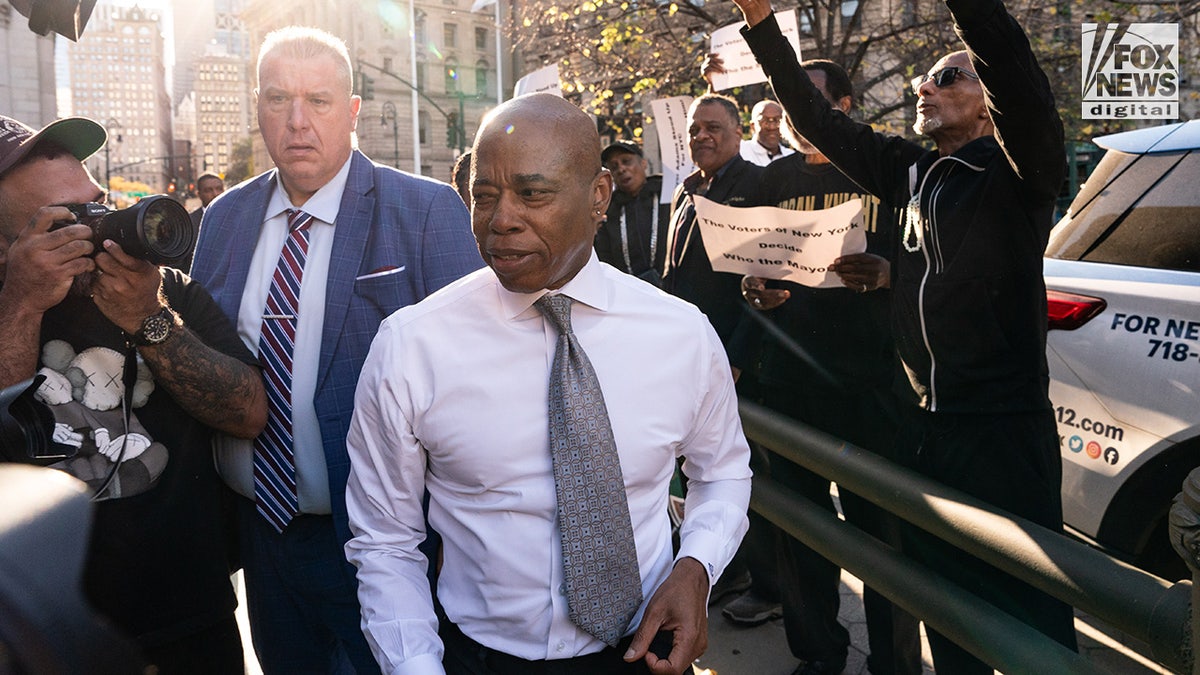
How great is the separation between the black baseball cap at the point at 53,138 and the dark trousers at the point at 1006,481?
7.45 ft

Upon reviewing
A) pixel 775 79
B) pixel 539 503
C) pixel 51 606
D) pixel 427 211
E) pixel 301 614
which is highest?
pixel 775 79

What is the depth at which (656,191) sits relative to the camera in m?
7.52

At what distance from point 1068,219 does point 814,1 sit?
7.27 m

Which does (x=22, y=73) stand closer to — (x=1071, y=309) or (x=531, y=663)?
(x=1071, y=309)

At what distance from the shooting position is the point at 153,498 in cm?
227

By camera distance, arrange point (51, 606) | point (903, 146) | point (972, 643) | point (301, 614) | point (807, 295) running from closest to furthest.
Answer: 1. point (51, 606)
2. point (972, 643)
3. point (301, 614)
4. point (903, 146)
5. point (807, 295)

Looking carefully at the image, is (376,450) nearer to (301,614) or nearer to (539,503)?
(539,503)

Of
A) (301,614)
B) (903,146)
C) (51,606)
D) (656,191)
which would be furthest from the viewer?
(656,191)

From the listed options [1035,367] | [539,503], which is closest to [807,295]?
[1035,367]

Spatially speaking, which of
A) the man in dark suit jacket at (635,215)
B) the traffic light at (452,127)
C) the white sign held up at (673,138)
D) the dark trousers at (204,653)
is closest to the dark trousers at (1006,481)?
the dark trousers at (204,653)

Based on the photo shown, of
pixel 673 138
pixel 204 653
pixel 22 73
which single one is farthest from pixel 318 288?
pixel 22 73

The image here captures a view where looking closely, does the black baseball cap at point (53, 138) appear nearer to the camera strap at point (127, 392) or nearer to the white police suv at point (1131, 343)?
the camera strap at point (127, 392)

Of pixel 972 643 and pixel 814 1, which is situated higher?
pixel 814 1

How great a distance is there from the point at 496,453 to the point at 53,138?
1329mm
